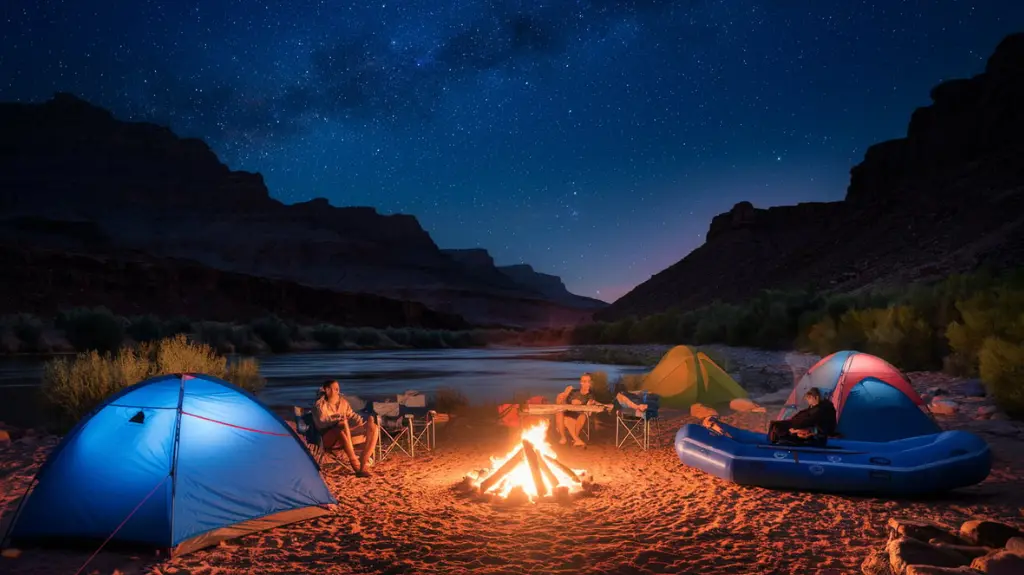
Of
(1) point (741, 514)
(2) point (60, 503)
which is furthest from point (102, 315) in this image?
(1) point (741, 514)

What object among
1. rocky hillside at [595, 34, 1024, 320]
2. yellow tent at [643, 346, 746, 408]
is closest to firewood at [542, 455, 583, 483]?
yellow tent at [643, 346, 746, 408]

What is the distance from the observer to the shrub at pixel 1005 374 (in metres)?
10.8

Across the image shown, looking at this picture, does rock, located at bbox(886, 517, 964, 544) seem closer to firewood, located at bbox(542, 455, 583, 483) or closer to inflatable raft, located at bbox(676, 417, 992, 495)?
inflatable raft, located at bbox(676, 417, 992, 495)

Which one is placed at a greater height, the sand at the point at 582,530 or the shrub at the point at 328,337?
the shrub at the point at 328,337

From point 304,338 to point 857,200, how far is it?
53425 mm

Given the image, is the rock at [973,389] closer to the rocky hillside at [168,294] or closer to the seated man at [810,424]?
the seated man at [810,424]

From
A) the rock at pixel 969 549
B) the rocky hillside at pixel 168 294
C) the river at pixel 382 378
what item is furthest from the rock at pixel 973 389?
the rocky hillside at pixel 168 294

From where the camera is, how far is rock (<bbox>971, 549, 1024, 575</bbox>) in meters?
4.05

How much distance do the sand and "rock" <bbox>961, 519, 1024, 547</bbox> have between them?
2.72 ft

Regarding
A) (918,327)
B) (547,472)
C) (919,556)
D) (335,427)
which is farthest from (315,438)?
(918,327)

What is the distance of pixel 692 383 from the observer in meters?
14.7

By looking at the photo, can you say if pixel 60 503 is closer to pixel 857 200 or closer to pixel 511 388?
pixel 511 388

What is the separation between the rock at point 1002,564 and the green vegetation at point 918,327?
8155 mm

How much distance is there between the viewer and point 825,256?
5600 cm
